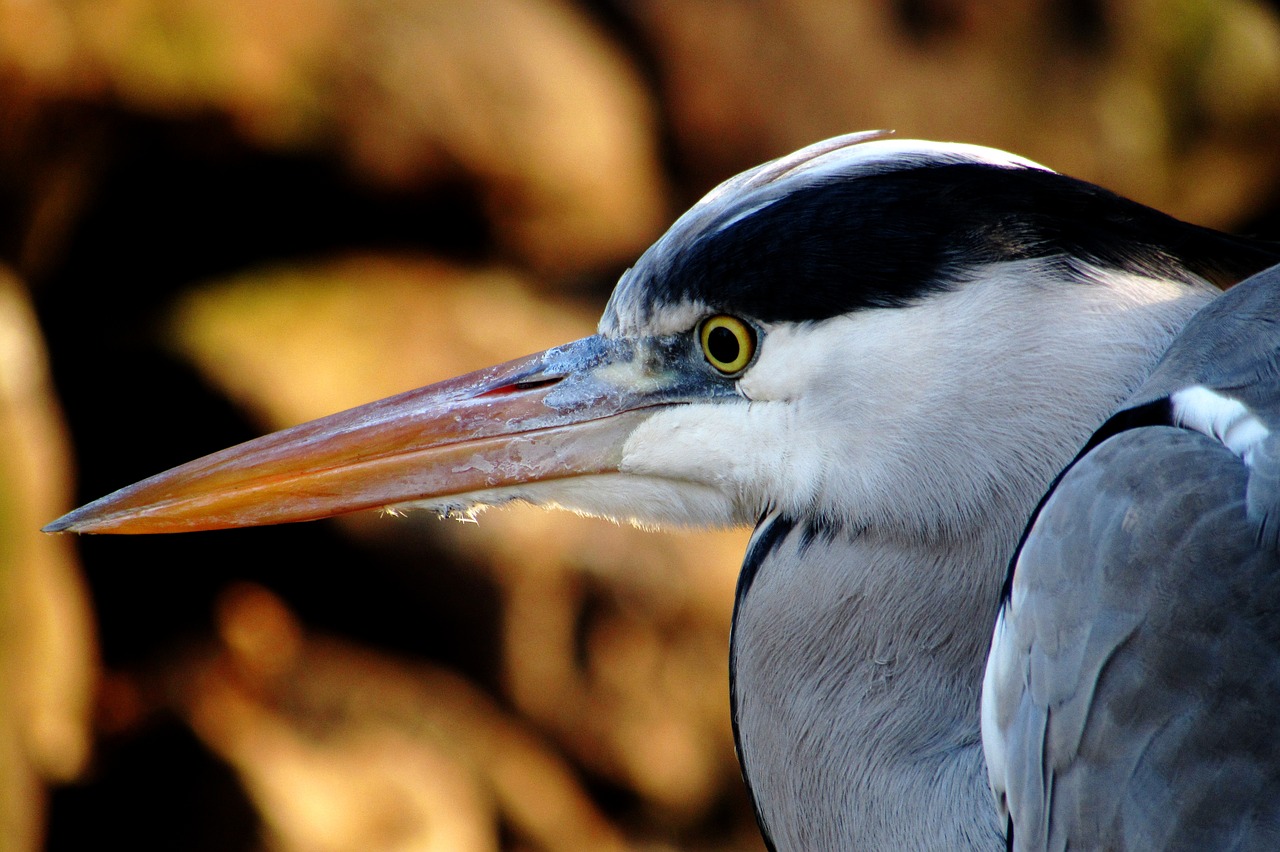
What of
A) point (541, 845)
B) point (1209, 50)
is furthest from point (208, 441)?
point (1209, 50)

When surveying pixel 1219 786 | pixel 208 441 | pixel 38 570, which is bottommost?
pixel 38 570

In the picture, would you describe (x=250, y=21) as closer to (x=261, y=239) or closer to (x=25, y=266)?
(x=261, y=239)

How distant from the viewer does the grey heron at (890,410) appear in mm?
1135

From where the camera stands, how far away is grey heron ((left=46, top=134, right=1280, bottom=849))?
1135 millimetres

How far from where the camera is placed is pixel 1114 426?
105cm

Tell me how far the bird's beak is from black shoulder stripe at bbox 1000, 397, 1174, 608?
41 cm

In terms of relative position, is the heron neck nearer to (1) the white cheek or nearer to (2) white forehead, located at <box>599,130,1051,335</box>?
(1) the white cheek

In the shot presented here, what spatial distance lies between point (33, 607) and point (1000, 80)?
3594 millimetres

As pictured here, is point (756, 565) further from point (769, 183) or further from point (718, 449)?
point (769, 183)

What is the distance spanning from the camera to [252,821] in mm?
3266

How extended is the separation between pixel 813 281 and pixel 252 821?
2672 mm

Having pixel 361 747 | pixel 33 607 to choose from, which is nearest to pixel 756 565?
pixel 361 747

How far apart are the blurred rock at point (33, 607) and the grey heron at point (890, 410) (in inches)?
99.9

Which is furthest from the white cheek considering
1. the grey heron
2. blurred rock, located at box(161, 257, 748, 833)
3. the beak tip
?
blurred rock, located at box(161, 257, 748, 833)
